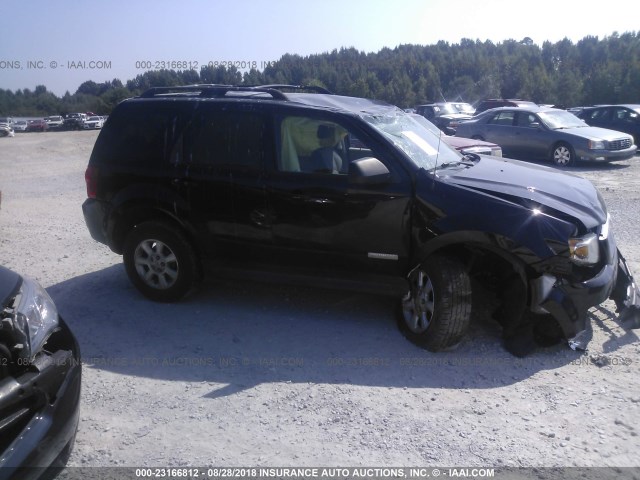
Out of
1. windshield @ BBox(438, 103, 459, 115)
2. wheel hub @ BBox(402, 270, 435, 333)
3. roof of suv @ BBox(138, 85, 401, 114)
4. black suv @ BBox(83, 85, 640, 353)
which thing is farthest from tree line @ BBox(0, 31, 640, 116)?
wheel hub @ BBox(402, 270, 435, 333)

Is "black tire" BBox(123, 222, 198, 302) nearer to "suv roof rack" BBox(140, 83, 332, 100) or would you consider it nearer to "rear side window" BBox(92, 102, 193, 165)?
"rear side window" BBox(92, 102, 193, 165)

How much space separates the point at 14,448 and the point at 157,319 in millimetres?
2750

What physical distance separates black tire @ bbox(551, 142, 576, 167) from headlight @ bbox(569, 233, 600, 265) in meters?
11.9

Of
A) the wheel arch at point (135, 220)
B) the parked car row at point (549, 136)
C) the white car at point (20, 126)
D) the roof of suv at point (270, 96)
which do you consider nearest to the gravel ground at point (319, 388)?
the wheel arch at point (135, 220)

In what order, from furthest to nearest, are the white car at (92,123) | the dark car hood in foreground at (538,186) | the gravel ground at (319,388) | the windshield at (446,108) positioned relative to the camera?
the white car at (92,123)
the windshield at (446,108)
the dark car hood in foreground at (538,186)
the gravel ground at (319,388)

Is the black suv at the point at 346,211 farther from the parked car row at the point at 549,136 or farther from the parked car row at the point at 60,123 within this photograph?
the parked car row at the point at 60,123

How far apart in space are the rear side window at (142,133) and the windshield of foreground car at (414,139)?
177cm

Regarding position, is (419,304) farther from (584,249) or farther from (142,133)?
(142,133)

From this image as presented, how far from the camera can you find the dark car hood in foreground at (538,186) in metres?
4.58

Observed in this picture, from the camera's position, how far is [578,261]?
4.40 meters

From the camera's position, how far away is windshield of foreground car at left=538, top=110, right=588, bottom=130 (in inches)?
637

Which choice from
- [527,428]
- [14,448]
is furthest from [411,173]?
[14,448]

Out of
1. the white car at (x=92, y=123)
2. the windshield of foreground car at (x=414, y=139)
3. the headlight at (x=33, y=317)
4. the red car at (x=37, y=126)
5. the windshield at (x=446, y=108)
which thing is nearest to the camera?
the headlight at (x=33, y=317)

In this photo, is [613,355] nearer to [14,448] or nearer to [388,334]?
[388,334]
